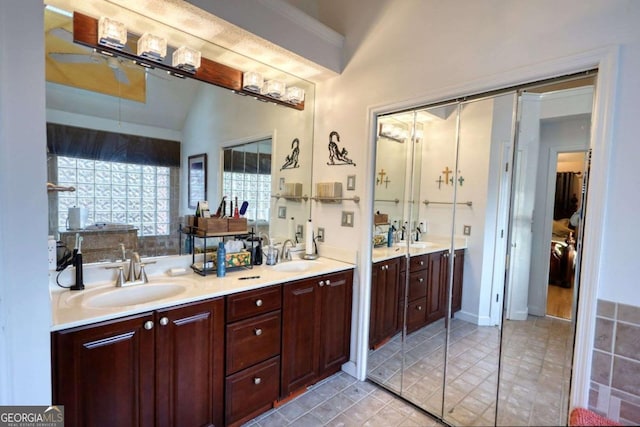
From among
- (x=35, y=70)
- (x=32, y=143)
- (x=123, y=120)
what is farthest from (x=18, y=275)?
(x=123, y=120)

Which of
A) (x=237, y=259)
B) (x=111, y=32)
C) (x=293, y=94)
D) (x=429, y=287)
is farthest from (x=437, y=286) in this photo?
(x=111, y=32)

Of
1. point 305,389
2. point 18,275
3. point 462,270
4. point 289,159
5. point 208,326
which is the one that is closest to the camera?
point 18,275

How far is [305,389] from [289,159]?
1866 millimetres

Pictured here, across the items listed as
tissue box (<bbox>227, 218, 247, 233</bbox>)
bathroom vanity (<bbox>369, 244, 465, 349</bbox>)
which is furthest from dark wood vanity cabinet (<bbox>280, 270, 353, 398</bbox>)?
tissue box (<bbox>227, 218, 247, 233</bbox>)

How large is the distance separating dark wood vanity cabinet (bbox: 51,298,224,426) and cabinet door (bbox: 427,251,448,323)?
1.46 metres

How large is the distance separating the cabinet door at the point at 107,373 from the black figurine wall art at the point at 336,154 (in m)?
1.73

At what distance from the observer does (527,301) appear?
1656mm

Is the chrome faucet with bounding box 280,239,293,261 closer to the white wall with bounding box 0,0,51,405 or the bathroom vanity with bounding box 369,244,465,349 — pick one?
the bathroom vanity with bounding box 369,244,465,349

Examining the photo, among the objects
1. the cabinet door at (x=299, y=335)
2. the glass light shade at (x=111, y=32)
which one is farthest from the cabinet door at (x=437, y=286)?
the glass light shade at (x=111, y=32)

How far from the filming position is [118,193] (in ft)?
5.90

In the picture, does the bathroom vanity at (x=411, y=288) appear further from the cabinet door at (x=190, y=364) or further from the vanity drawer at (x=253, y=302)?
the cabinet door at (x=190, y=364)

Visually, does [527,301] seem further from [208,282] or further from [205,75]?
[205,75]

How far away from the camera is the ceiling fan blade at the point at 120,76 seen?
1.76 m

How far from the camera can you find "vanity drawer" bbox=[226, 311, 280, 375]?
67.4 inches
